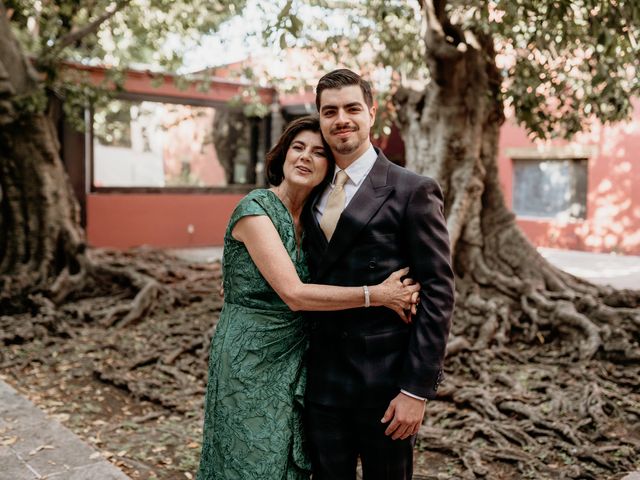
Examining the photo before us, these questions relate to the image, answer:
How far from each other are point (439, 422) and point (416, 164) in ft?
12.4

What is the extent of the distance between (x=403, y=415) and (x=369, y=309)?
41 centimetres

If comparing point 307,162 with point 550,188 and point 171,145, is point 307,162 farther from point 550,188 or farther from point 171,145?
point 171,145

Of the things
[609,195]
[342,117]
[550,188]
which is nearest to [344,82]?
[342,117]

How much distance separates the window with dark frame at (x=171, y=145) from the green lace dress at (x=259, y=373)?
38.7 ft

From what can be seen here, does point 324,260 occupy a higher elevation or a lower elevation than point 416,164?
lower

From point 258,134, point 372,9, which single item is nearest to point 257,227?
point 372,9

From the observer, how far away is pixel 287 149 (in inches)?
112

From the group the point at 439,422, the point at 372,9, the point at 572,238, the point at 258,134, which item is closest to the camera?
the point at 439,422

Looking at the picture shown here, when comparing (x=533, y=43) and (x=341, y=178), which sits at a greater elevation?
(x=533, y=43)

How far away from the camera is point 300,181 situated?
2.70m

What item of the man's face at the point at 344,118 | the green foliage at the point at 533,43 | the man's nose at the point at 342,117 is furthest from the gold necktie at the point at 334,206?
the green foliage at the point at 533,43

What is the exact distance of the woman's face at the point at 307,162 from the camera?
270 centimetres

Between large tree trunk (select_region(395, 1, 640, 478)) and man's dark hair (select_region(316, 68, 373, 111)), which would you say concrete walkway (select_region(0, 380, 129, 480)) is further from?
man's dark hair (select_region(316, 68, 373, 111))

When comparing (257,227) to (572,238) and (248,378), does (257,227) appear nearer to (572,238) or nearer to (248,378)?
(248,378)
